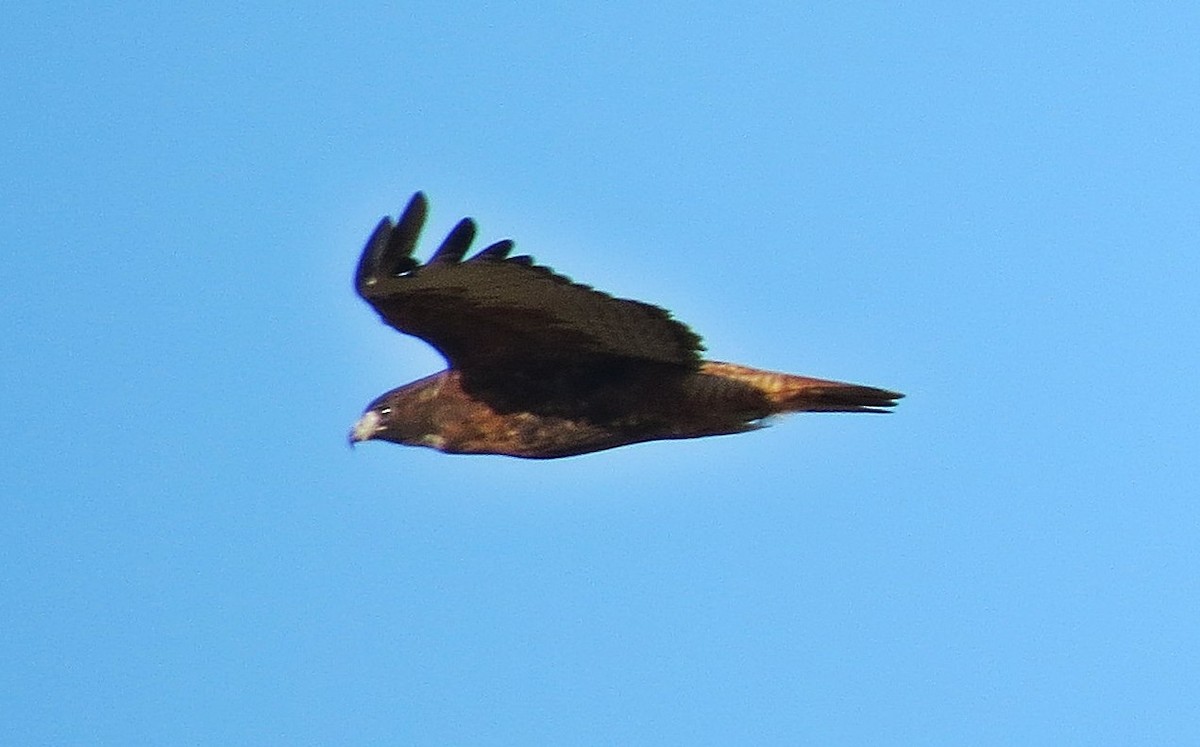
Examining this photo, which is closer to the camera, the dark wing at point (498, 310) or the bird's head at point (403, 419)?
the dark wing at point (498, 310)

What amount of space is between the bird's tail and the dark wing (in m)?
0.23

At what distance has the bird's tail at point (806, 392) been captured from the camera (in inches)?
389

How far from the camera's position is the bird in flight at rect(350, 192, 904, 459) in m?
9.45

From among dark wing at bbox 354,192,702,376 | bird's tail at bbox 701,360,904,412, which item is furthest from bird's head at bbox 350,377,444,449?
bird's tail at bbox 701,360,904,412

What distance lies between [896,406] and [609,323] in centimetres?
137

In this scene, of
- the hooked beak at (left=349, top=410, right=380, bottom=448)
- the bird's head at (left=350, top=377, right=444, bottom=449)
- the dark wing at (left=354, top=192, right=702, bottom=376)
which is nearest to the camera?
the dark wing at (left=354, top=192, right=702, bottom=376)

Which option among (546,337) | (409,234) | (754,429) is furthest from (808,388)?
(409,234)

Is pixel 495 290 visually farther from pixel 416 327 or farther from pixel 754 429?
pixel 754 429

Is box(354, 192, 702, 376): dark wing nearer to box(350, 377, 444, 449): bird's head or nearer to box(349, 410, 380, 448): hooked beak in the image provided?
box(350, 377, 444, 449): bird's head

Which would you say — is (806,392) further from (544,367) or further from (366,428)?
(366,428)

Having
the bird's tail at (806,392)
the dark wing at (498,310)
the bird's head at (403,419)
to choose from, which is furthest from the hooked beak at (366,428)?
the bird's tail at (806,392)

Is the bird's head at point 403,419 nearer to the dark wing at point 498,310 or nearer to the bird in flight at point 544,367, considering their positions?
the bird in flight at point 544,367

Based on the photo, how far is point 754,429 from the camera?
33.4 ft

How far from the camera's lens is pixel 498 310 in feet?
31.9
